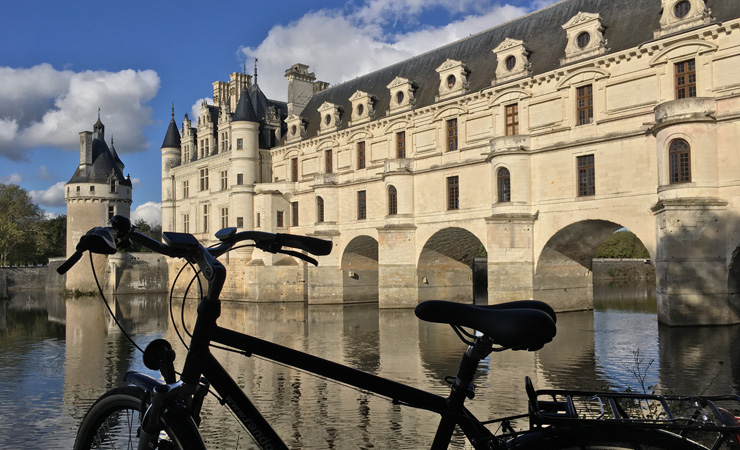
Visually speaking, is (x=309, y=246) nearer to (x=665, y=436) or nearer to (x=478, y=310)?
(x=478, y=310)

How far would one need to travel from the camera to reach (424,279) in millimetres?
30375

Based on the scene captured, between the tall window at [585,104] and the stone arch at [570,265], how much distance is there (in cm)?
386

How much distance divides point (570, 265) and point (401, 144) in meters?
10.5

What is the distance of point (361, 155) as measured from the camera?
111 ft

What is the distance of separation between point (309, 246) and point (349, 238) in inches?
1210

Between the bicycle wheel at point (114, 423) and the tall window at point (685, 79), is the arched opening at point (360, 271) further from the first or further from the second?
the bicycle wheel at point (114, 423)

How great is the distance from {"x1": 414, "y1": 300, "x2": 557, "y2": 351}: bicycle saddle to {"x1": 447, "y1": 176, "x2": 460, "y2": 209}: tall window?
1020 inches

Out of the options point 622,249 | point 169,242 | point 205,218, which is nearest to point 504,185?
point 169,242

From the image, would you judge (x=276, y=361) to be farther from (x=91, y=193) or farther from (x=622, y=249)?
(x=622, y=249)

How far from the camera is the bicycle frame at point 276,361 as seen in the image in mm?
2523

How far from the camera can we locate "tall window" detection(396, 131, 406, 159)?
→ 31359 millimetres

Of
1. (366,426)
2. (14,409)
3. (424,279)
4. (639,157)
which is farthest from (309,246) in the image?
(424,279)

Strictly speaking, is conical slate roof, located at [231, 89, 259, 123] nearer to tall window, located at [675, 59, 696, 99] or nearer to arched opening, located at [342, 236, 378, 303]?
arched opening, located at [342, 236, 378, 303]

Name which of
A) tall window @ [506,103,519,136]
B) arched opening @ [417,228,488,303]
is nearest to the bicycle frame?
tall window @ [506,103,519,136]
